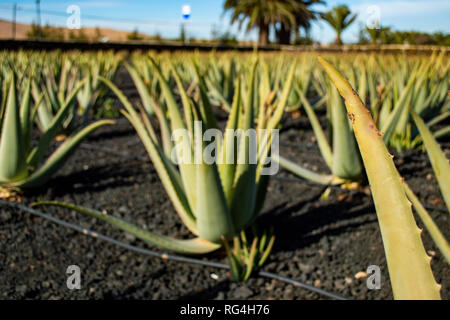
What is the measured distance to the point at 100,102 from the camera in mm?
4211

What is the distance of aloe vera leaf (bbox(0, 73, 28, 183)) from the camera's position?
1719mm

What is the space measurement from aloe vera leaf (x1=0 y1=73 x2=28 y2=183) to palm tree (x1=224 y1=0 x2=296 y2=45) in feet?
65.3

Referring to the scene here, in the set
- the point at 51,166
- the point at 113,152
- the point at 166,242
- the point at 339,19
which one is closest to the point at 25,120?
the point at 51,166

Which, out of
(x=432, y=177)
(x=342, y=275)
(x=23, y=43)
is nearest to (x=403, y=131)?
(x=432, y=177)

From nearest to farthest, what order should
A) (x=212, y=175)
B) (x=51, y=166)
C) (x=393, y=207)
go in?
1. (x=393, y=207)
2. (x=212, y=175)
3. (x=51, y=166)

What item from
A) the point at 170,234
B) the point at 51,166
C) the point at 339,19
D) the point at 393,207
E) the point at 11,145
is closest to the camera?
the point at 393,207

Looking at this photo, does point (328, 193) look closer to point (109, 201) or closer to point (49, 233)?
point (109, 201)

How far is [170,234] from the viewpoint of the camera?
166 cm

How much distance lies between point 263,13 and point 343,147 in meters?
21.0

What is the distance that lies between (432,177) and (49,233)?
6.41 ft

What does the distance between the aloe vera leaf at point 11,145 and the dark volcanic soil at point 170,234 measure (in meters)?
0.17
